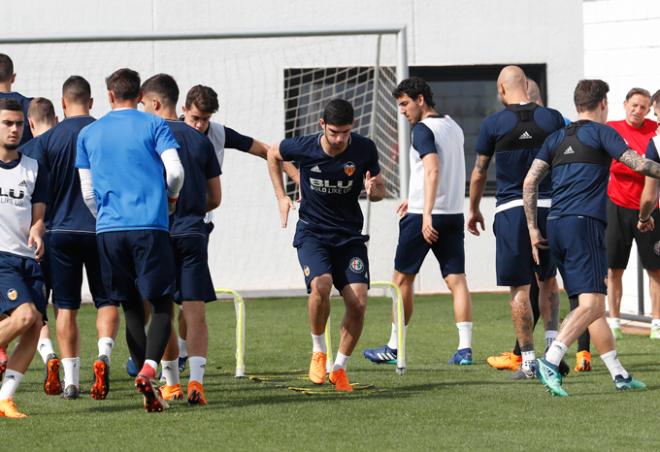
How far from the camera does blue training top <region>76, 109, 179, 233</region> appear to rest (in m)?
8.09

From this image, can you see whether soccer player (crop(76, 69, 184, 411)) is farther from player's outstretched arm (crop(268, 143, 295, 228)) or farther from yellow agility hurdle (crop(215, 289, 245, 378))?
yellow agility hurdle (crop(215, 289, 245, 378))

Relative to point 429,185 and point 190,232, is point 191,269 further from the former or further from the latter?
point 429,185

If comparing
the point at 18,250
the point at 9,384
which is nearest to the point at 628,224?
the point at 18,250

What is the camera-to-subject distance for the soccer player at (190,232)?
28.1 feet

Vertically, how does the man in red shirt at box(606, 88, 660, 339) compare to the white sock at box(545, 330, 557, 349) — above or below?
above

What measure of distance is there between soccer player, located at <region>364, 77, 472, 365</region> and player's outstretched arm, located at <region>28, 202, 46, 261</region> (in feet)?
11.1

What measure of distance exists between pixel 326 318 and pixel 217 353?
2.50 meters

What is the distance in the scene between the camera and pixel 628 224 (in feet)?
41.5

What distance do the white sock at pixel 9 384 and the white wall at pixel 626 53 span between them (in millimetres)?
8288

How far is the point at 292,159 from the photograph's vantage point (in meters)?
9.50

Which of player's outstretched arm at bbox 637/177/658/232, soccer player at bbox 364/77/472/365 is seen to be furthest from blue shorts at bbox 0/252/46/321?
player's outstretched arm at bbox 637/177/658/232

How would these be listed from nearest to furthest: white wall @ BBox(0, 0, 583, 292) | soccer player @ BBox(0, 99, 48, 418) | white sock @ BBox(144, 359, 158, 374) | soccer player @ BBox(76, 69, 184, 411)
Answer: white sock @ BBox(144, 359, 158, 374)
soccer player @ BBox(76, 69, 184, 411)
soccer player @ BBox(0, 99, 48, 418)
white wall @ BBox(0, 0, 583, 292)

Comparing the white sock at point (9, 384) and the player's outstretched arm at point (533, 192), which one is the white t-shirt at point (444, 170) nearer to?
the player's outstretched arm at point (533, 192)

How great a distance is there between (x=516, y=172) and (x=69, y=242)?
322 centimetres
